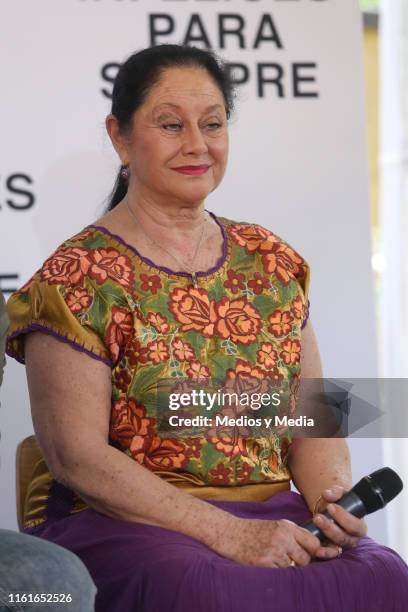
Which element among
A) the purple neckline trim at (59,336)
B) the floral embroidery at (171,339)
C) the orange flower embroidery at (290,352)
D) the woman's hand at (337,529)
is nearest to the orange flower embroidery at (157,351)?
the floral embroidery at (171,339)

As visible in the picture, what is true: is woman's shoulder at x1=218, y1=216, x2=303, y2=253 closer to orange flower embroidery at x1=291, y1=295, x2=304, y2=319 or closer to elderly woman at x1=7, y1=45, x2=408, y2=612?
elderly woman at x1=7, y1=45, x2=408, y2=612

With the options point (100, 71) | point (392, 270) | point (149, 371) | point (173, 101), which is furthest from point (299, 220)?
point (149, 371)

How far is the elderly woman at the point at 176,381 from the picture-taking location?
8.47 ft

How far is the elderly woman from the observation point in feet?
8.47

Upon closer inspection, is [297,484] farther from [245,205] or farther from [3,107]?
[3,107]

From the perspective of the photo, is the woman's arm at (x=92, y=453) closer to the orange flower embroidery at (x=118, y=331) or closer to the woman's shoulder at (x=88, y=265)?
the orange flower embroidery at (x=118, y=331)

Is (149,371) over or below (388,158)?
below

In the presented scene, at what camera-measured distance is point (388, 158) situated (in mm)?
4414

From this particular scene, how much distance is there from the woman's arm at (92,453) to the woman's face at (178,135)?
554mm

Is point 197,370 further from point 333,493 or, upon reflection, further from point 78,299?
point 333,493

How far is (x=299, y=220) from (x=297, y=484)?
1.32 metres

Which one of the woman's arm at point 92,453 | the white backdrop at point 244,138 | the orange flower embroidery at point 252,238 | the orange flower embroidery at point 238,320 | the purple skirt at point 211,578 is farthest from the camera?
the white backdrop at point 244,138

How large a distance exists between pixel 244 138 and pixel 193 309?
4.25 feet

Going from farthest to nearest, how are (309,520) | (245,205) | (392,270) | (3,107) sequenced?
(392,270)
(245,205)
(3,107)
(309,520)
